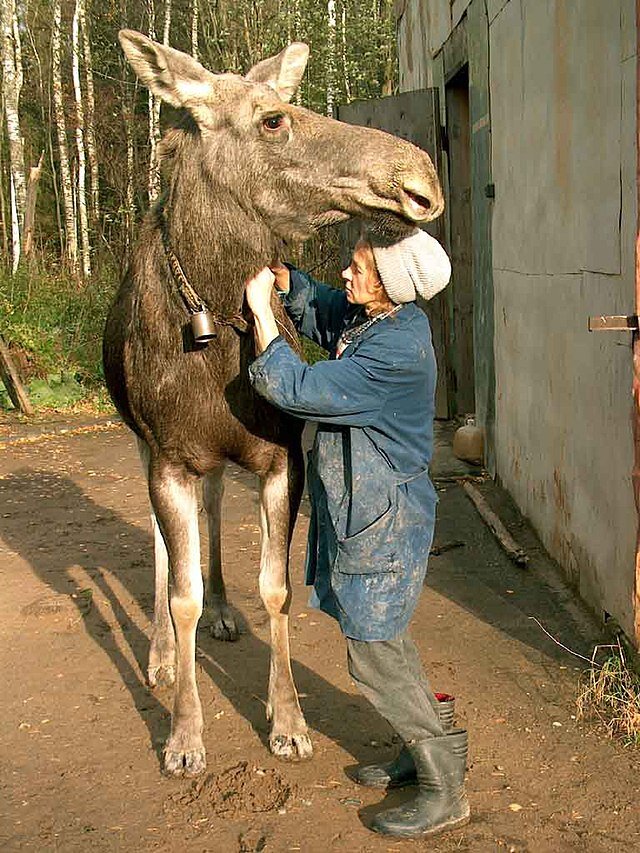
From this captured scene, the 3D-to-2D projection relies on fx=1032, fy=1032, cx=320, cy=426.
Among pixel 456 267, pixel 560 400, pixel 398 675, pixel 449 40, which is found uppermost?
pixel 449 40

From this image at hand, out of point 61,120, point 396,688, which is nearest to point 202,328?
point 396,688

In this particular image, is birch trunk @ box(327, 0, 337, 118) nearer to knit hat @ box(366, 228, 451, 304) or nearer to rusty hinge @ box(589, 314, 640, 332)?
rusty hinge @ box(589, 314, 640, 332)

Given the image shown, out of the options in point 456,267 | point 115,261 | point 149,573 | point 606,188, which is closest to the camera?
point 606,188

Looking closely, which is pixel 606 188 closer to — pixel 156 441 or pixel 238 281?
pixel 238 281

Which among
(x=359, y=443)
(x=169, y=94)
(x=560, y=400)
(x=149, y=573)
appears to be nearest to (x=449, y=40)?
(x=560, y=400)

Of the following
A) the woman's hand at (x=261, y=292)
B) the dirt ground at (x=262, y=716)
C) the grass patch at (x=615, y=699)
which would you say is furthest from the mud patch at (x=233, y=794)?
the woman's hand at (x=261, y=292)

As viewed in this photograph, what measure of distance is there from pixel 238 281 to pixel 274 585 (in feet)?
3.85

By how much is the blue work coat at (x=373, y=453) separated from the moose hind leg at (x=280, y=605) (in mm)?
532

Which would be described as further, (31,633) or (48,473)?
(48,473)

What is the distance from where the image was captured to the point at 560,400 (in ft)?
18.0

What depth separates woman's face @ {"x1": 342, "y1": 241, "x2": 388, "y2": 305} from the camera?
10.7ft

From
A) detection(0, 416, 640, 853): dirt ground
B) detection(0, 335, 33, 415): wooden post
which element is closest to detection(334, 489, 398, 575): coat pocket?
detection(0, 416, 640, 853): dirt ground

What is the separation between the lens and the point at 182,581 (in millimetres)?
3918

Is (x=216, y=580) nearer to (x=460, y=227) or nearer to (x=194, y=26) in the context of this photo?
(x=460, y=227)
